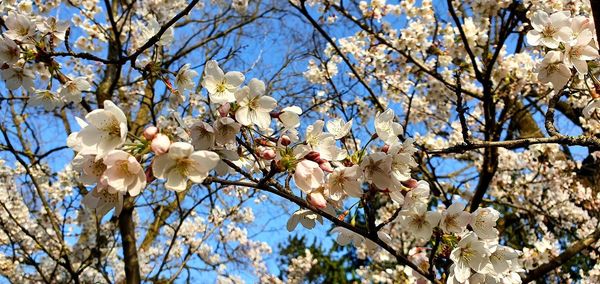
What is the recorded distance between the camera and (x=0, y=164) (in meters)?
5.05

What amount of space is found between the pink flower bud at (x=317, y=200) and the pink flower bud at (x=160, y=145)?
413 mm

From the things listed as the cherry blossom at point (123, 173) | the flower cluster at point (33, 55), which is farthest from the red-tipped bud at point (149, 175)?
the flower cluster at point (33, 55)

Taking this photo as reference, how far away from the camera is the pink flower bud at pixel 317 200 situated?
48.5 inches

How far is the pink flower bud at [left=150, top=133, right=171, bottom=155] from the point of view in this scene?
0.99 m

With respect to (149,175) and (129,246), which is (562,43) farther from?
(129,246)

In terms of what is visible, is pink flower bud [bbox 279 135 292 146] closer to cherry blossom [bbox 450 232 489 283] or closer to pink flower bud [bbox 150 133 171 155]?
pink flower bud [bbox 150 133 171 155]

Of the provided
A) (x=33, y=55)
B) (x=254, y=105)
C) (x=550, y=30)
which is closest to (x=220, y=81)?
(x=254, y=105)

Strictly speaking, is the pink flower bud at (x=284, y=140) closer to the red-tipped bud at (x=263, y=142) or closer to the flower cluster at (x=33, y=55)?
the red-tipped bud at (x=263, y=142)

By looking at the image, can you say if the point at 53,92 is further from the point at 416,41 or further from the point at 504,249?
the point at 416,41

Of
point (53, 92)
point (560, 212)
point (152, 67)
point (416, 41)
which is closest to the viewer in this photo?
point (152, 67)

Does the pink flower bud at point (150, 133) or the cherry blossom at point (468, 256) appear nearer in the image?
the pink flower bud at point (150, 133)

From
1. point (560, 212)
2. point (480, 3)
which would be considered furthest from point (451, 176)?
point (480, 3)

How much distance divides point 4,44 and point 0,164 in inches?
157

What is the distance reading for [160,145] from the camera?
989 mm
